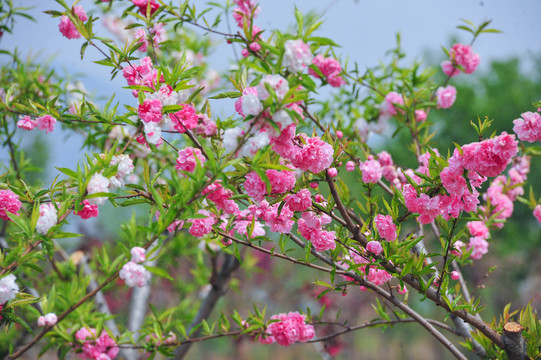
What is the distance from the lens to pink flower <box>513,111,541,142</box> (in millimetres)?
1353

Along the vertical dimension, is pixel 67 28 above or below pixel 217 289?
above

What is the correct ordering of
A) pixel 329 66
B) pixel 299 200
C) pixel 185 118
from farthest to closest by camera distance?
pixel 329 66 < pixel 185 118 < pixel 299 200

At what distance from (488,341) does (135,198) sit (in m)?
1.71

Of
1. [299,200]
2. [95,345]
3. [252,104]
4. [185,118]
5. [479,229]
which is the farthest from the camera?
[479,229]

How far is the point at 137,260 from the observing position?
50.1 inches

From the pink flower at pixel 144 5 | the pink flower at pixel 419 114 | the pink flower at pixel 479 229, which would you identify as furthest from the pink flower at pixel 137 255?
the pink flower at pixel 419 114

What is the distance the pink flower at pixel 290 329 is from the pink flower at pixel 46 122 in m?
1.33

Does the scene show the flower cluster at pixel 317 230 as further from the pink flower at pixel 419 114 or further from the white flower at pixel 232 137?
the pink flower at pixel 419 114

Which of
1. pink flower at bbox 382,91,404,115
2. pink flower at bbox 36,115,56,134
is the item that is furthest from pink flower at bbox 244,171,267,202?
pink flower at bbox 382,91,404,115

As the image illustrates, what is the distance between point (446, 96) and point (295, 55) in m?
1.76

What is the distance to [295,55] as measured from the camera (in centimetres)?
108

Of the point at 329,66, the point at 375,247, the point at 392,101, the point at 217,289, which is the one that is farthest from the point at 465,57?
the point at 217,289

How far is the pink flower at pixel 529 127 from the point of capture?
1353 millimetres

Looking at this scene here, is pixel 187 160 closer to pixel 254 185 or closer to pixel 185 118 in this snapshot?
pixel 185 118
